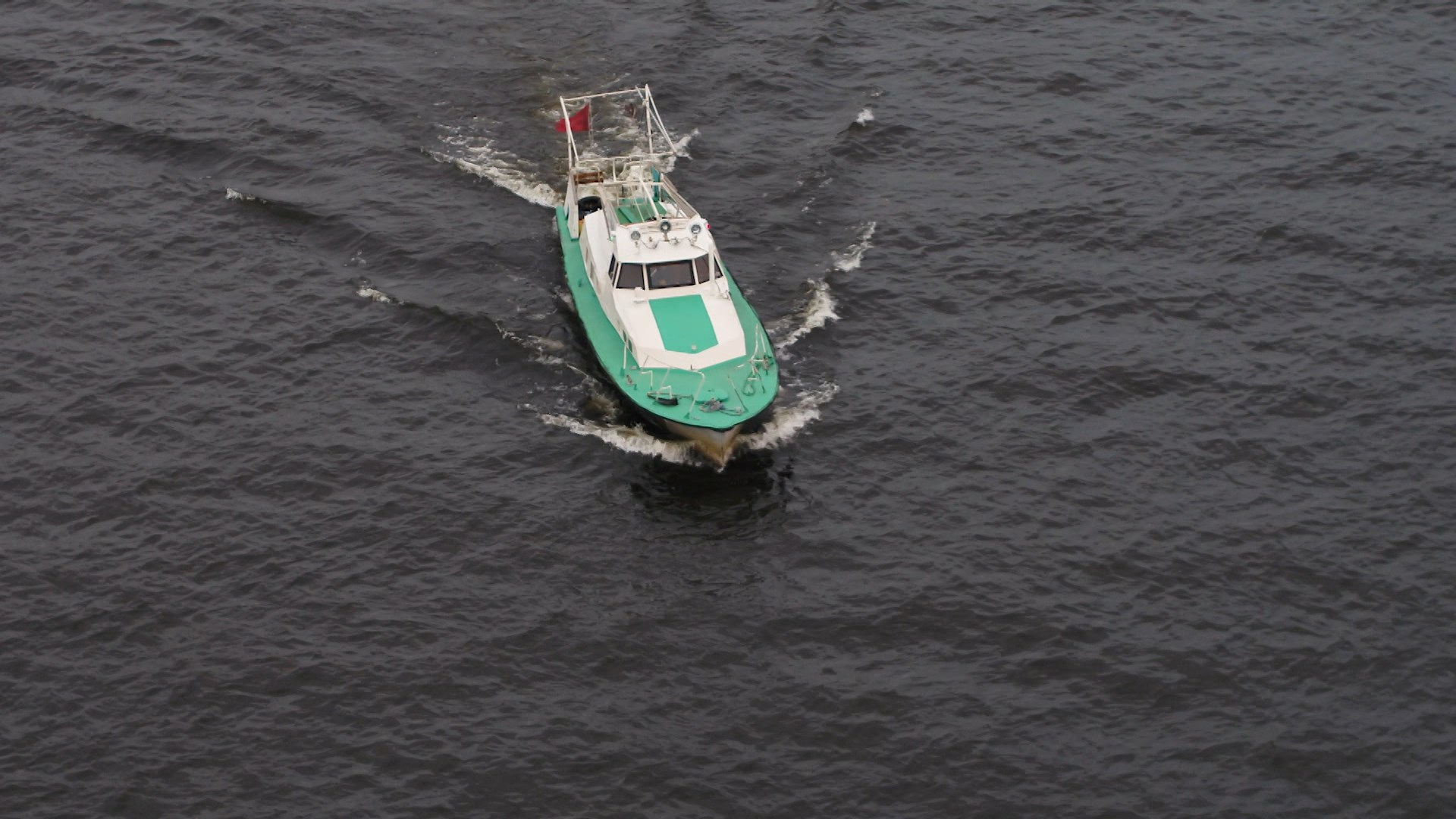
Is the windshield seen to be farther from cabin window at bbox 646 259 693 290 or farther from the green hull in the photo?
the green hull

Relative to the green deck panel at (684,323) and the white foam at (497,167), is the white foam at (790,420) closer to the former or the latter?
the green deck panel at (684,323)

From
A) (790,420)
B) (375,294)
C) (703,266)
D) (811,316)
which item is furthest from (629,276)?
(375,294)

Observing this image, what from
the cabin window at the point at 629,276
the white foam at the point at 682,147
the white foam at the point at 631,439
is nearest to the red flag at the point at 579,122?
the white foam at the point at 682,147

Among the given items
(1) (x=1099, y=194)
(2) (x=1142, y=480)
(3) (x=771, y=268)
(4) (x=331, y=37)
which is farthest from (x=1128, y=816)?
(4) (x=331, y=37)

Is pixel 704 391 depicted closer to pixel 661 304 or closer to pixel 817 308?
pixel 661 304

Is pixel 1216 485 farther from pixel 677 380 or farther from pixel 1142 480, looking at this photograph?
pixel 677 380

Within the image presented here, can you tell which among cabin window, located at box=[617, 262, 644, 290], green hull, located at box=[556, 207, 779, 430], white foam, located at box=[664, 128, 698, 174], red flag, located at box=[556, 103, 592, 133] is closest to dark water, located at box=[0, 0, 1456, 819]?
white foam, located at box=[664, 128, 698, 174]

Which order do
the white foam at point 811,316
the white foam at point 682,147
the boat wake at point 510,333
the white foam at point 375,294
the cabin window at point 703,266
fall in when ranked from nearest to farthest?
1. the cabin window at point 703,266
2. the boat wake at point 510,333
3. the white foam at point 811,316
4. the white foam at point 375,294
5. the white foam at point 682,147
